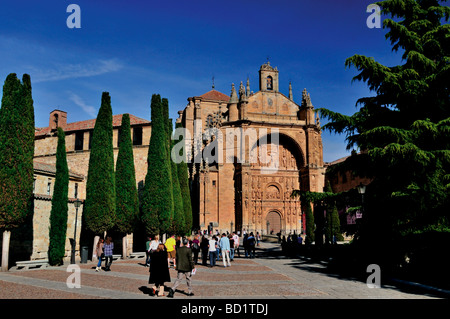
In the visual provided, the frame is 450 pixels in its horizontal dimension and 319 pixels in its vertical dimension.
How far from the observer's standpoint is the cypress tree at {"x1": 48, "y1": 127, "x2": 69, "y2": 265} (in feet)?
60.2

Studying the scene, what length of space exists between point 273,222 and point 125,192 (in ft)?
97.1

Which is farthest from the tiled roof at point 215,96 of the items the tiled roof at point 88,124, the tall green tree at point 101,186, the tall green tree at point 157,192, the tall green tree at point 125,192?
the tall green tree at point 101,186

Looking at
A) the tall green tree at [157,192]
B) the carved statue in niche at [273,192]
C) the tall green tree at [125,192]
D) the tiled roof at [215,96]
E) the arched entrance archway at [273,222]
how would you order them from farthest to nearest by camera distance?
the tiled roof at [215,96]
the carved statue in niche at [273,192]
the arched entrance archway at [273,222]
the tall green tree at [157,192]
the tall green tree at [125,192]

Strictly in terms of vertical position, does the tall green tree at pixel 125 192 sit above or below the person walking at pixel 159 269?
above

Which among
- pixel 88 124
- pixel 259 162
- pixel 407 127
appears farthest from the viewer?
pixel 259 162

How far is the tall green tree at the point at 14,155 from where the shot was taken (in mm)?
15844

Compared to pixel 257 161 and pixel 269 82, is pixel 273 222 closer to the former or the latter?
pixel 257 161

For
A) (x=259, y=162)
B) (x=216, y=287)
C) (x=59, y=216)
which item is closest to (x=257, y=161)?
(x=259, y=162)

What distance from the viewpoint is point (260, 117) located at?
49.0 meters

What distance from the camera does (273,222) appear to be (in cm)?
4850

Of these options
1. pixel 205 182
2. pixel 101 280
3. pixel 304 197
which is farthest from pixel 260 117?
pixel 101 280

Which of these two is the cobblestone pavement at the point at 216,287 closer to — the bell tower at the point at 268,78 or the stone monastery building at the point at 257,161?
the stone monastery building at the point at 257,161
